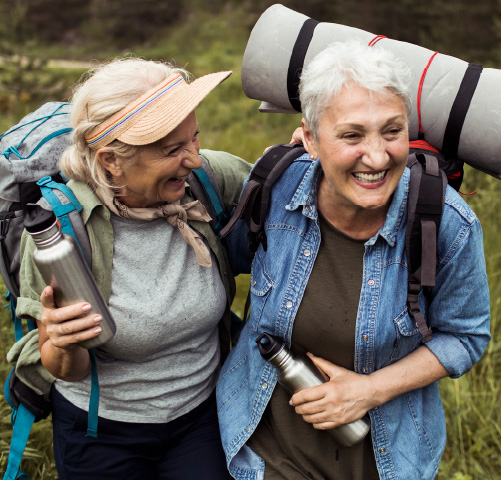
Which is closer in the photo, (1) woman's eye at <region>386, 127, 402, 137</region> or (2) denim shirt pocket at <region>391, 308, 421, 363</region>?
(1) woman's eye at <region>386, 127, 402, 137</region>

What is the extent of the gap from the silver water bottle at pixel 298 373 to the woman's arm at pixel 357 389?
31 mm

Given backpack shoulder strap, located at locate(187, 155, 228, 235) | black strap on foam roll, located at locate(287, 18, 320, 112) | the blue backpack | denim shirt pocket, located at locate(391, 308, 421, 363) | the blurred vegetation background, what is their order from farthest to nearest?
the blurred vegetation background, backpack shoulder strap, located at locate(187, 155, 228, 235), black strap on foam roll, located at locate(287, 18, 320, 112), the blue backpack, denim shirt pocket, located at locate(391, 308, 421, 363)

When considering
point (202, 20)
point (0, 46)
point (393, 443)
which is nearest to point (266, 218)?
point (393, 443)

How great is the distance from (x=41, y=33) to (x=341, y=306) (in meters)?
24.8

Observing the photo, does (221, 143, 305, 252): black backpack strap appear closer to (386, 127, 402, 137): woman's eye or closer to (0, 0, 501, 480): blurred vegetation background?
(386, 127, 402, 137): woman's eye

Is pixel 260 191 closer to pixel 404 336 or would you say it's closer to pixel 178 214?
pixel 178 214

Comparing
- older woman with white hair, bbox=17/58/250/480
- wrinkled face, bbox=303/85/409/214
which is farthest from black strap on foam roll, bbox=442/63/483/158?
older woman with white hair, bbox=17/58/250/480

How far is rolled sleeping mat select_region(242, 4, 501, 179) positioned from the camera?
6.73 feet

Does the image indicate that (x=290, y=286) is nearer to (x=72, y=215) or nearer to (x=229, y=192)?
(x=229, y=192)

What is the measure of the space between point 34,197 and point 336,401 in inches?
54.3

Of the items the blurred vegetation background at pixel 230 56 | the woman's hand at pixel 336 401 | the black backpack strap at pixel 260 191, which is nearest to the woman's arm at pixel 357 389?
the woman's hand at pixel 336 401

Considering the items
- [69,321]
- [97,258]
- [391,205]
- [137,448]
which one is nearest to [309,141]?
[391,205]

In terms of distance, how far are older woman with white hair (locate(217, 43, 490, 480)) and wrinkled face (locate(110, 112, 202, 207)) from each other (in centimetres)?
36

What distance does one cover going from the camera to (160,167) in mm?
2152
